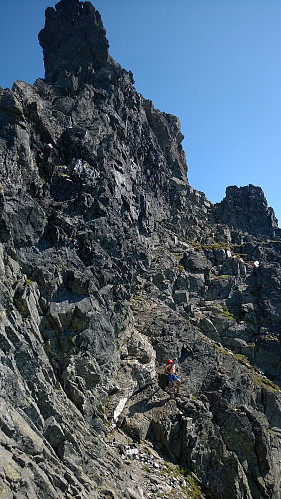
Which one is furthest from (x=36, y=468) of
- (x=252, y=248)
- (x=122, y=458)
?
(x=252, y=248)

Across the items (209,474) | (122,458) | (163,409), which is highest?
(163,409)

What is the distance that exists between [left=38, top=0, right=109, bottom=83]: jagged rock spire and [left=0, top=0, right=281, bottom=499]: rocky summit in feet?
5.13

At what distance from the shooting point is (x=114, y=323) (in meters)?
36.4

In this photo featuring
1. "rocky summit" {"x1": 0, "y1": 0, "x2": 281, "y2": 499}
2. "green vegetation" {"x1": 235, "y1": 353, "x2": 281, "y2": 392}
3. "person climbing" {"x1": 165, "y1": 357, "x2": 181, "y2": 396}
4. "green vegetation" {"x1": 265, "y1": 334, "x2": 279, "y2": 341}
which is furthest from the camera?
"green vegetation" {"x1": 265, "y1": 334, "x2": 279, "y2": 341}

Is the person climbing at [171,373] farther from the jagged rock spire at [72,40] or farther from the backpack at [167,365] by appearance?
the jagged rock spire at [72,40]

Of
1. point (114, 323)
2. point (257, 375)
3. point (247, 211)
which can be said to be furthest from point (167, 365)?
point (247, 211)

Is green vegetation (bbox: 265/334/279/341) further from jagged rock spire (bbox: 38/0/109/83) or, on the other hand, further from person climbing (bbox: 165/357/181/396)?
jagged rock spire (bbox: 38/0/109/83)

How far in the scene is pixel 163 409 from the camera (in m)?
32.2

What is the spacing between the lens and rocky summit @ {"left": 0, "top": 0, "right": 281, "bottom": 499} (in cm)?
2202

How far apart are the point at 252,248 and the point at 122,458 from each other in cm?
5396

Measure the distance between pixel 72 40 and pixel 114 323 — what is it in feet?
215

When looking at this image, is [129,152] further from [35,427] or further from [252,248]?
[35,427]

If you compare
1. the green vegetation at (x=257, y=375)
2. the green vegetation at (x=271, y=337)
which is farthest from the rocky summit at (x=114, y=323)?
the green vegetation at (x=271, y=337)

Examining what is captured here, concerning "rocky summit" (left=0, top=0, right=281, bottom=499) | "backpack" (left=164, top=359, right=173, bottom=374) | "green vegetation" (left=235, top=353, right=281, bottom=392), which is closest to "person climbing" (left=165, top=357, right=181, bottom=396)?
"backpack" (left=164, top=359, right=173, bottom=374)
